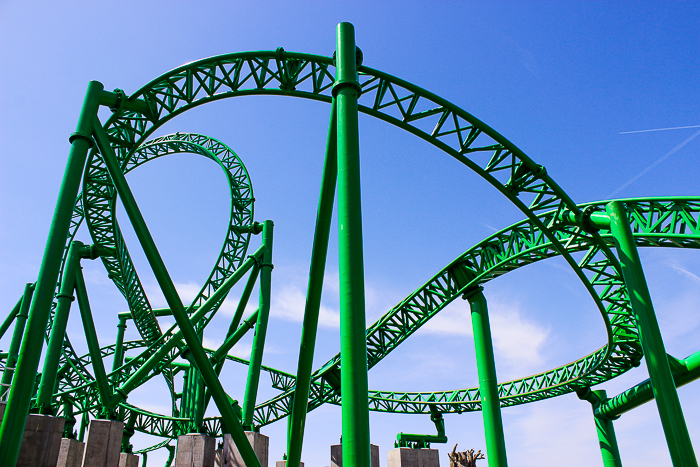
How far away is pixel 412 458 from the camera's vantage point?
13742 mm

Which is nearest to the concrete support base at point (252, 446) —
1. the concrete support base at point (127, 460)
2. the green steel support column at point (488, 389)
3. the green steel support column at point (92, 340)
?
the green steel support column at point (92, 340)

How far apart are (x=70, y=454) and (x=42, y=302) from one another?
→ 217 inches

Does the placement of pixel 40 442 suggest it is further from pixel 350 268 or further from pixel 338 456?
pixel 350 268

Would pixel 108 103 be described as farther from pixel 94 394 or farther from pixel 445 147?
pixel 94 394

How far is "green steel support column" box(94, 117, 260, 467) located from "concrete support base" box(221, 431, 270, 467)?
3.60 metres

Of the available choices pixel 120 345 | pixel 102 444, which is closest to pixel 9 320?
pixel 120 345

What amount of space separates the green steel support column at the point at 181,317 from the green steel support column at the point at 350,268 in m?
2.27

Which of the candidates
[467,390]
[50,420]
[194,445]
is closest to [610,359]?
[467,390]

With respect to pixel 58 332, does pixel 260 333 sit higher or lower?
higher

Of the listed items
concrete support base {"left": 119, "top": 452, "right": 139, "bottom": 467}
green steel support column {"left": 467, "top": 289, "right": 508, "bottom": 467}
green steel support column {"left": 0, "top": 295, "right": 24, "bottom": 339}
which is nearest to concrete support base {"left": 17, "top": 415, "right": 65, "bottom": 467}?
concrete support base {"left": 119, "top": 452, "right": 139, "bottom": 467}

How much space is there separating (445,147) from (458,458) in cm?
1130

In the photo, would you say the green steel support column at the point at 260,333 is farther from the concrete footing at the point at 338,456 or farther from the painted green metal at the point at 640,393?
the painted green metal at the point at 640,393

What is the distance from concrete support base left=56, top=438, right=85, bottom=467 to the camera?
10023 mm

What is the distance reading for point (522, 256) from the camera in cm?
1237
